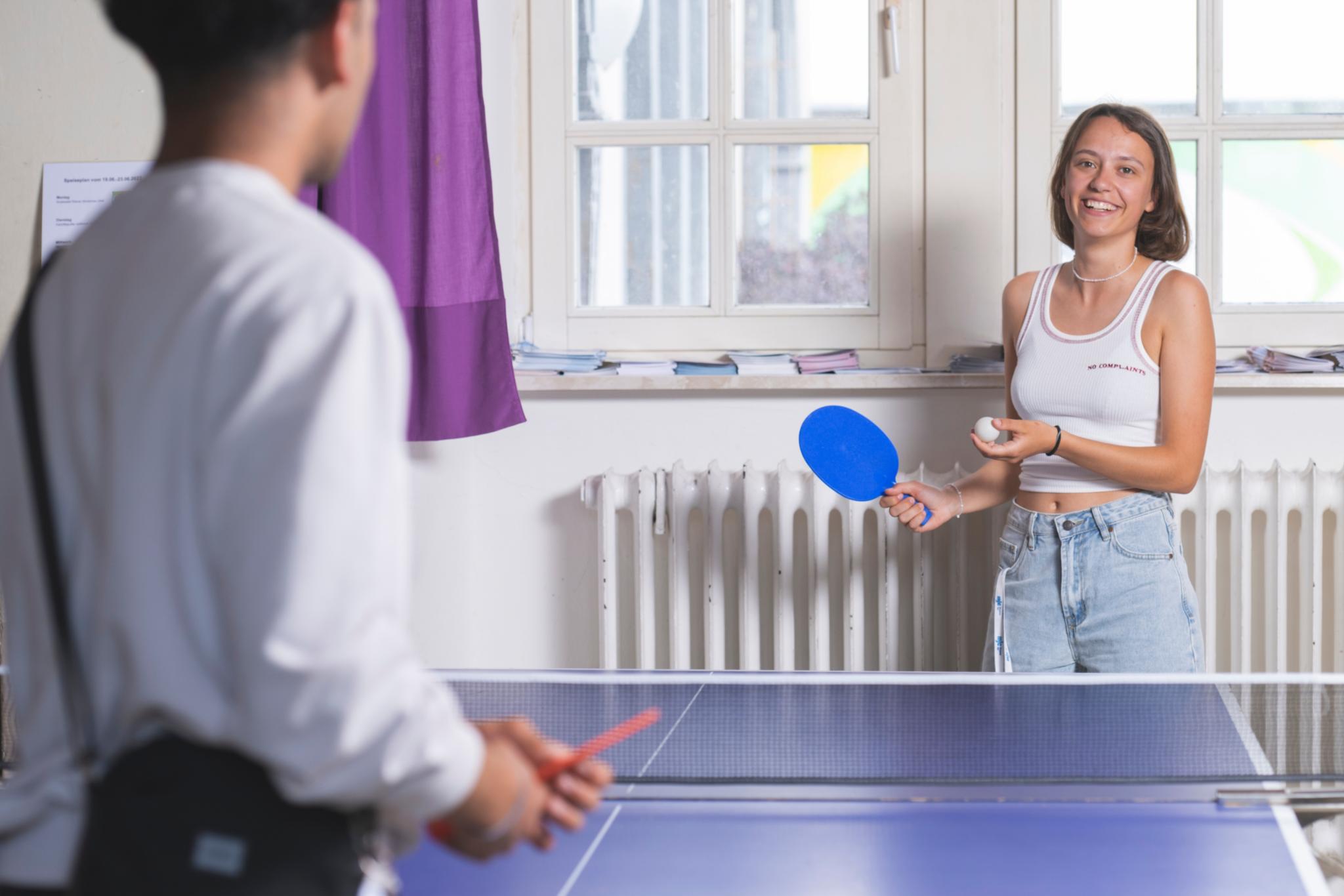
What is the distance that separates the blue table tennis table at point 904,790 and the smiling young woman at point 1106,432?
1.00ft

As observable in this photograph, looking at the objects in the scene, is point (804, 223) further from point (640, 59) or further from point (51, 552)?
point (51, 552)

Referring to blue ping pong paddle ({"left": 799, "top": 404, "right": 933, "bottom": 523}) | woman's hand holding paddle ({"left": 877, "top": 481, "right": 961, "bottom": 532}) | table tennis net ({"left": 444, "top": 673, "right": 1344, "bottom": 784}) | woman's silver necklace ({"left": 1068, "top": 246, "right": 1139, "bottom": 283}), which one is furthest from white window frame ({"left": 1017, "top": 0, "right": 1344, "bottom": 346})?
table tennis net ({"left": 444, "top": 673, "right": 1344, "bottom": 784})

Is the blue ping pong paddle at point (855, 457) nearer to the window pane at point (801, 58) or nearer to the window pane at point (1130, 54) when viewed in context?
the window pane at point (801, 58)

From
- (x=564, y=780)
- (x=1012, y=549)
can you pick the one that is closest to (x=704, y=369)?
(x=1012, y=549)

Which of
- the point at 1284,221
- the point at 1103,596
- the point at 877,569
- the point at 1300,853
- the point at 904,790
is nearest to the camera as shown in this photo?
the point at 1300,853

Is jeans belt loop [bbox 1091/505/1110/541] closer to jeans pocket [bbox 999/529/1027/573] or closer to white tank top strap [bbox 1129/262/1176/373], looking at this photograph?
jeans pocket [bbox 999/529/1027/573]

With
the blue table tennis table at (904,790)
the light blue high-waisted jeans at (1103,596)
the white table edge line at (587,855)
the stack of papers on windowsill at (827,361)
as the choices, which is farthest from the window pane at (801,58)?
the white table edge line at (587,855)

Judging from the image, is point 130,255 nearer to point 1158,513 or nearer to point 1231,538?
point 1158,513

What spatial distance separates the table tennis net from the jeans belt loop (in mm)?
368

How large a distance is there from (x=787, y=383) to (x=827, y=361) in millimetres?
141

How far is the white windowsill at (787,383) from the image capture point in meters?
3.31

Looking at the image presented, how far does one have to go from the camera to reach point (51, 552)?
0.87 metres

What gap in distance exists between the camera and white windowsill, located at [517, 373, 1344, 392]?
331 centimetres

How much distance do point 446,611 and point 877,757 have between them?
1.88m
